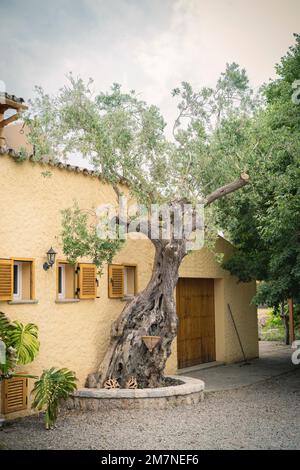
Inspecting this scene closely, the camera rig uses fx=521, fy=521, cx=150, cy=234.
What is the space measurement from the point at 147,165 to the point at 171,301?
2.56 metres

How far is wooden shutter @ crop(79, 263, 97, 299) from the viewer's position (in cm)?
958

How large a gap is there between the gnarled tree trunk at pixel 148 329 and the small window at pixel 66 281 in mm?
1058

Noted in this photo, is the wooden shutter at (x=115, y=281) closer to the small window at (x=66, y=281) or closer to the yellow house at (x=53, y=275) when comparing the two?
the yellow house at (x=53, y=275)

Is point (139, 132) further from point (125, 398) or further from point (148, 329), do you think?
point (125, 398)

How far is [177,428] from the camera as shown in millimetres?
7281

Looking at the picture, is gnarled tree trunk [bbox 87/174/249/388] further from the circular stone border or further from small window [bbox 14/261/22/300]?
small window [bbox 14/261/22/300]

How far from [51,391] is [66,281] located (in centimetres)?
243

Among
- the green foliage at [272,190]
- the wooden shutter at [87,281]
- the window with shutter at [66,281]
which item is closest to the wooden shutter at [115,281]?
the wooden shutter at [87,281]

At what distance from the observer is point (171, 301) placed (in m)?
9.74

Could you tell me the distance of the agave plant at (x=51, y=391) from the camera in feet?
24.5

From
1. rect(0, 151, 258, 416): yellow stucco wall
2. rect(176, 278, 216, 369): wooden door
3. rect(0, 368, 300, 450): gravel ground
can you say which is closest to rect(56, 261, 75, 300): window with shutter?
rect(0, 151, 258, 416): yellow stucco wall

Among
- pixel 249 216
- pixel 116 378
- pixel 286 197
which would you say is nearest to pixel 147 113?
pixel 286 197

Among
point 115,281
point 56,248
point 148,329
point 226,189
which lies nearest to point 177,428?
point 148,329

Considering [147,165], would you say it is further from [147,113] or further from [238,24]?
[238,24]
